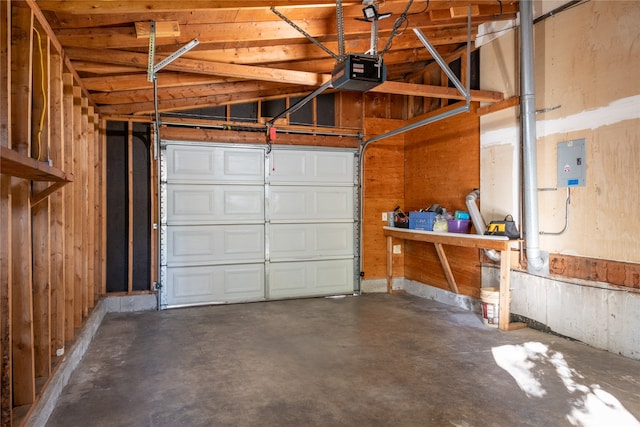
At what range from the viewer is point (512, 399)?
279cm

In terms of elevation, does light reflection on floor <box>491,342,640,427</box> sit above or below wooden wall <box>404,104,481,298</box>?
below

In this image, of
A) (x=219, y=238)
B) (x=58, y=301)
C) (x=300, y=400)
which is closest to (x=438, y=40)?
(x=219, y=238)

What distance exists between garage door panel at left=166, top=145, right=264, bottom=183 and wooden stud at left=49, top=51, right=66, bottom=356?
2.28 meters

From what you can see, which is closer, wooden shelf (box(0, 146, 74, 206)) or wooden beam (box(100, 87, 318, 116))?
wooden shelf (box(0, 146, 74, 206))

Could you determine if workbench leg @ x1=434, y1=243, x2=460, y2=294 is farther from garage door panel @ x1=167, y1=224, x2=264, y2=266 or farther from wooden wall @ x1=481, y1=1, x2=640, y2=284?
garage door panel @ x1=167, y1=224, x2=264, y2=266

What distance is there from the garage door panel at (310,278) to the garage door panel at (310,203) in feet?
2.37

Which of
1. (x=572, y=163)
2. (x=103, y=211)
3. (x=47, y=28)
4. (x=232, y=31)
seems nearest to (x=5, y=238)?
(x=47, y=28)

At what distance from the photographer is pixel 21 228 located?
241 cm

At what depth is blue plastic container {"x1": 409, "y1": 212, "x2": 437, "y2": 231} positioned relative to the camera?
18.0 ft

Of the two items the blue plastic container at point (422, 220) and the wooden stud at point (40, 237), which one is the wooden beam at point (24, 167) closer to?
the wooden stud at point (40, 237)

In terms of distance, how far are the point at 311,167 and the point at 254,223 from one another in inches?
→ 48.6

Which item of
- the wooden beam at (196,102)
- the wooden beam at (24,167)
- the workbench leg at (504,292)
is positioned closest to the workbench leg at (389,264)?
the workbench leg at (504,292)

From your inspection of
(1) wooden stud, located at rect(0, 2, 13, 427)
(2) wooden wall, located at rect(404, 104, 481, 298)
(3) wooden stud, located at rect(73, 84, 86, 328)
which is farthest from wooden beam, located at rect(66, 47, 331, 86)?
(2) wooden wall, located at rect(404, 104, 481, 298)

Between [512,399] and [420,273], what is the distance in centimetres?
353
